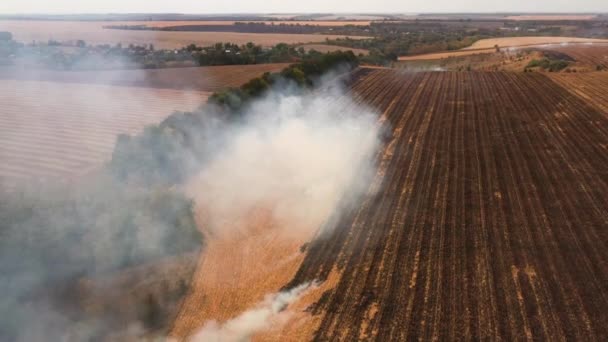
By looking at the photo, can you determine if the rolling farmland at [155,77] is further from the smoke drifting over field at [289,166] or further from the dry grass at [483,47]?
the dry grass at [483,47]

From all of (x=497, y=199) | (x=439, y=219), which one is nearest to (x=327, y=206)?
(x=439, y=219)

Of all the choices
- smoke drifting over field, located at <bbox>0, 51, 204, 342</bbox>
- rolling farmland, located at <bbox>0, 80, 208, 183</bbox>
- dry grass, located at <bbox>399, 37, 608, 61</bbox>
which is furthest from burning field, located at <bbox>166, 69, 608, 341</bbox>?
dry grass, located at <bbox>399, 37, 608, 61</bbox>

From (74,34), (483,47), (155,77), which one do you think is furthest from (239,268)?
(483,47)

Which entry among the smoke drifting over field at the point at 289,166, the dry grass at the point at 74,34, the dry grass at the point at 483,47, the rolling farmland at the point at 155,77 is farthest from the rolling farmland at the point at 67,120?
the dry grass at the point at 483,47

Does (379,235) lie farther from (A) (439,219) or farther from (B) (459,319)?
(B) (459,319)

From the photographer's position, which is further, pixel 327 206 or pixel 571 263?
pixel 327 206
